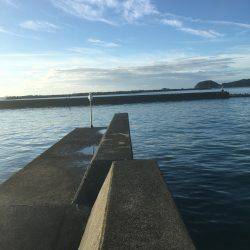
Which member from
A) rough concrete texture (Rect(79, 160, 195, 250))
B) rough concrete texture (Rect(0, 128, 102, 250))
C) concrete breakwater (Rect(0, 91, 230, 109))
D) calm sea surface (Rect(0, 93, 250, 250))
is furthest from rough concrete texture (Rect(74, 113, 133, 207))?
concrete breakwater (Rect(0, 91, 230, 109))

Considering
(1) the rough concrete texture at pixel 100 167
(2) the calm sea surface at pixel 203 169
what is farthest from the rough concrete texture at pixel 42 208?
(2) the calm sea surface at pixel 203 169

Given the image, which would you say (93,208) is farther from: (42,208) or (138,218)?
(138,218)

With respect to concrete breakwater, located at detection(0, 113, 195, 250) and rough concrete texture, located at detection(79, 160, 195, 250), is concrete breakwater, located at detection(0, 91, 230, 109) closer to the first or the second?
concrete breakwater, located at detection(0, 113, 195, 250)

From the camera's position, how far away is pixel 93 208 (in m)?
8.26

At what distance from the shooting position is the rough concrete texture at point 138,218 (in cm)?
488

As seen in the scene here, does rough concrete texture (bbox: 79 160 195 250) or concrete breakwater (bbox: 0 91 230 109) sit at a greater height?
rough concrete texture (bbox: 79 160 195 250)

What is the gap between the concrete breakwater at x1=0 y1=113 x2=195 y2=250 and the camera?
5.18m

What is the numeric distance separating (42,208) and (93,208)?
1.55m

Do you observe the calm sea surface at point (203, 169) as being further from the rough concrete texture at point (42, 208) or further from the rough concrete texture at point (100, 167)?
the rough concrete texture at point (42, 208)

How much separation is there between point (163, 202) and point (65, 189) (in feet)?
16.6

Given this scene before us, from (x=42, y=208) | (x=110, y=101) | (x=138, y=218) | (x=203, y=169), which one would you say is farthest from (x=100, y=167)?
(x=110, y=101)

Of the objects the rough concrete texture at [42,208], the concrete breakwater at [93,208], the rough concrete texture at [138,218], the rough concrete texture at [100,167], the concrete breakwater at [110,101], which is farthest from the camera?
the concrete breakwater at [110,101]

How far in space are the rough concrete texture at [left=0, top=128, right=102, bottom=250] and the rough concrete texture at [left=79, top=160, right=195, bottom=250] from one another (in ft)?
5.10

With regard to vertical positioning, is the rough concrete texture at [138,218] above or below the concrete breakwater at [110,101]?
above
